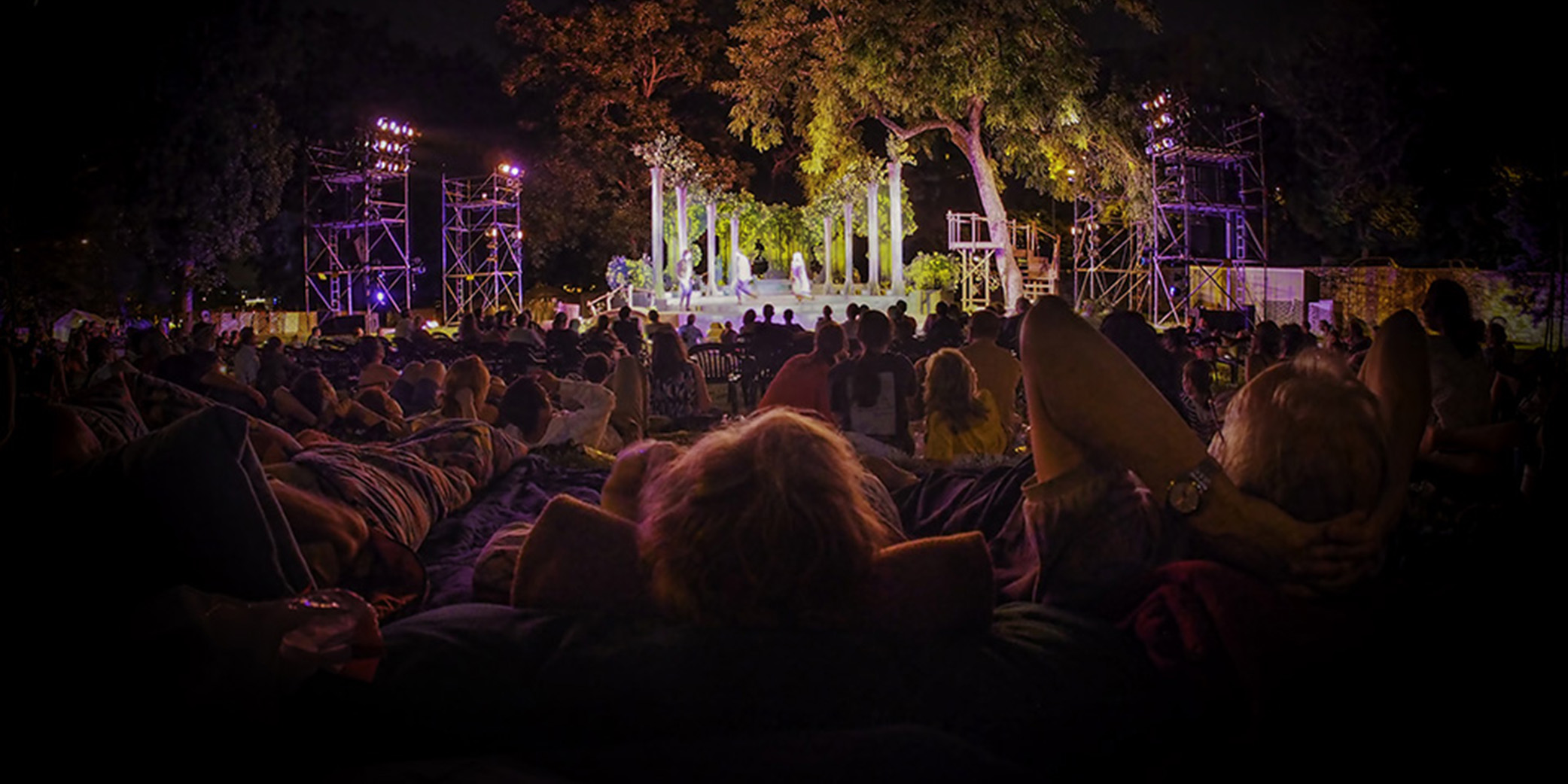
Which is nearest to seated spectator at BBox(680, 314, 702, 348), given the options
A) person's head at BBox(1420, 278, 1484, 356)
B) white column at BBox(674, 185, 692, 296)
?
white column at BBox(674, 185, 692, 296)

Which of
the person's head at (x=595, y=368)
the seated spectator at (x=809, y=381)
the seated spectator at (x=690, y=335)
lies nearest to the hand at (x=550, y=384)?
the person's head at (x=595, y=368)

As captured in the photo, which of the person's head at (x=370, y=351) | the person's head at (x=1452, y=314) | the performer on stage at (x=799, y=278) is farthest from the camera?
the performer on stage at (x=799, y=278)

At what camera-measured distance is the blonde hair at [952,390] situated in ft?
14.8

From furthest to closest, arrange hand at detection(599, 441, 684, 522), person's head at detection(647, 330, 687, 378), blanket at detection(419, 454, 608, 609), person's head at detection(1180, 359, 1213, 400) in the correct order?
person's head at detection(647, 330, 687, 378), person's head at detection(1180, 359, 1213, 400), blanket at detection(419, 454, 608, 609), hand at detection(599, 441, 684, 522)

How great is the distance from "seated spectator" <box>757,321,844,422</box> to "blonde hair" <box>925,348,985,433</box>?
1.13m

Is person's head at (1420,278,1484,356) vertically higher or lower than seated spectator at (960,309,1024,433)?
higher

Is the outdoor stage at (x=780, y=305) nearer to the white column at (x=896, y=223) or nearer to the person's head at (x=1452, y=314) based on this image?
the white column at (x=896, y=223)

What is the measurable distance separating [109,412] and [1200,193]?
21.0 m

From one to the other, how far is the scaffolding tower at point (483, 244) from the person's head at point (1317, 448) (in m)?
25.2

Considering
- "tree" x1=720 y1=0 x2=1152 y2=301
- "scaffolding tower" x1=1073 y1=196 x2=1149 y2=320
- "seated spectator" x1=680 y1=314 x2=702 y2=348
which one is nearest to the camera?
"seated spectator" x1=680 y1=314 x2=702 y2=348

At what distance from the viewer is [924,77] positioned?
19.8 metres

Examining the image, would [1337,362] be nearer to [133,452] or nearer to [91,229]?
[133,452]

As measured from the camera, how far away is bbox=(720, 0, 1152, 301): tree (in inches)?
776

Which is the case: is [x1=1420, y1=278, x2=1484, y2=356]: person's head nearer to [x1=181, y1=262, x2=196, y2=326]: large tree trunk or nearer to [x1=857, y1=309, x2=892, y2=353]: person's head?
[x1=857, y1=309, x2=892, y2=353]: person's head
